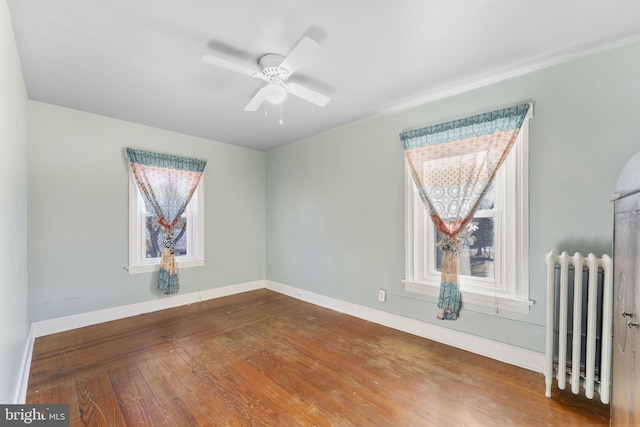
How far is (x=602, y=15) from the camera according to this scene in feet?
5.22

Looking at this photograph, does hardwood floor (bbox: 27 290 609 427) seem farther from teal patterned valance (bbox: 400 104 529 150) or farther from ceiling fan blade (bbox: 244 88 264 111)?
ceiling fan blade (bbox: 244 88 264 111)

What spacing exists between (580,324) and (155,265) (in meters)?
4.15

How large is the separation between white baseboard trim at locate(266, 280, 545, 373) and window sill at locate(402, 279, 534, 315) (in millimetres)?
300

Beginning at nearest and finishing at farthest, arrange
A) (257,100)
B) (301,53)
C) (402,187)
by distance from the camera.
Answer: (301,53)
(257,100)
(402,187)

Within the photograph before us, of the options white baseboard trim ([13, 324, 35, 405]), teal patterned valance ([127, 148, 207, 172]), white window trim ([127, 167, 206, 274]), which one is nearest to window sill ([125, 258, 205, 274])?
white window trim ([127, 167, 206, 274])

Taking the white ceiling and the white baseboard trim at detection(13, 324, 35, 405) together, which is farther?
the white baseboard trim at detection(13, 324, 35, 405)

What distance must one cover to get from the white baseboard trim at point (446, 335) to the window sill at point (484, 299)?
300 mm

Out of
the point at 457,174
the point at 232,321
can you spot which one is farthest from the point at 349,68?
the point at 232,321

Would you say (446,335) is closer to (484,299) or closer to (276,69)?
(484,299)

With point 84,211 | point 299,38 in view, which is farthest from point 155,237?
point 299,38

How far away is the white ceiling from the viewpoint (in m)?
1.54

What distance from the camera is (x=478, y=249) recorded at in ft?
8.18

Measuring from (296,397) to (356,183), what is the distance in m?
2.29

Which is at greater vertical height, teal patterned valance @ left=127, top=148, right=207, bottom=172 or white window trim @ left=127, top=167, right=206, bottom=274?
teal patterned valance @ left=127, top=148, right=207, bottom=172
